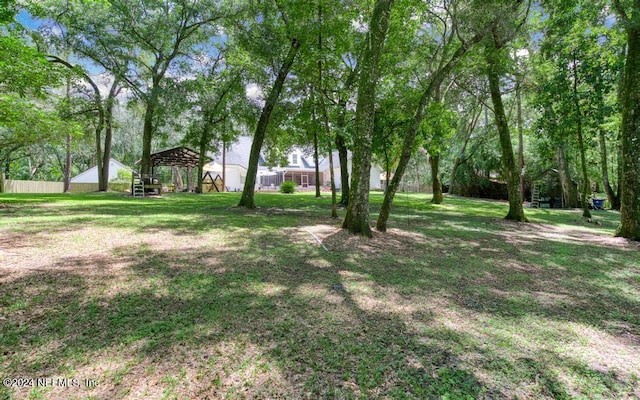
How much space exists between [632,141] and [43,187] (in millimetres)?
43702

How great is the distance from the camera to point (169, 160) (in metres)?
22.6

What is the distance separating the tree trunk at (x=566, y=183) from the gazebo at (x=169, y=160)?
21.8 meters

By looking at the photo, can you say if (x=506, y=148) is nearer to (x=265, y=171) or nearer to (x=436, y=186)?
(x=436, y=186)

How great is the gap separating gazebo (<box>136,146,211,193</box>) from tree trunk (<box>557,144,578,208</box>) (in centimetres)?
2177

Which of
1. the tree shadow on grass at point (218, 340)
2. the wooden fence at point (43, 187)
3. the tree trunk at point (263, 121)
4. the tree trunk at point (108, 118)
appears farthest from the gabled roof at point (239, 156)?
the tree shadow on grass at point (218, 340)

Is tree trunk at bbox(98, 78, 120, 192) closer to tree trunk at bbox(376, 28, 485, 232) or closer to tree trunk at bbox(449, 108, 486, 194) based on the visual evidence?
tree trunk at bbox(376, 28, 485, 232)

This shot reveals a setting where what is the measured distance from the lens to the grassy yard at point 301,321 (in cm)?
214

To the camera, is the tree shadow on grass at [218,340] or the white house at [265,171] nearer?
the tree shadow on grass at [218,340]

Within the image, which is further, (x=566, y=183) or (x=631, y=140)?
(x=566, y=183)

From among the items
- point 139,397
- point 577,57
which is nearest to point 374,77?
point 139,397

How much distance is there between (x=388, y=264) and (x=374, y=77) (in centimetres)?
400

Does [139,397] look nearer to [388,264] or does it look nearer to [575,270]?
[388,264]

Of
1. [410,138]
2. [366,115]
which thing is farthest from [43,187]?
[410,138]

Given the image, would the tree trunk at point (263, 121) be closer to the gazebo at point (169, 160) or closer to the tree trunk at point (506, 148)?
the tree trunk at point (506, 148)
